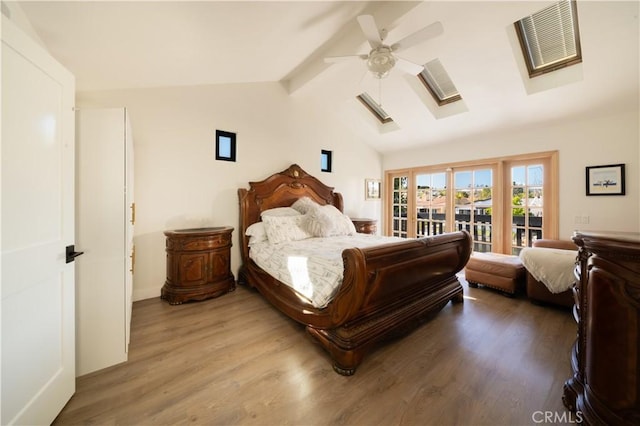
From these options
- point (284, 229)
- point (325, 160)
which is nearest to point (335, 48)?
point (325, 160)

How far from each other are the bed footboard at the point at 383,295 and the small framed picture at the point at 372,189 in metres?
2.95

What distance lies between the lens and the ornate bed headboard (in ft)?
11.6

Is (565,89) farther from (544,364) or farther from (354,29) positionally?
(544,364)

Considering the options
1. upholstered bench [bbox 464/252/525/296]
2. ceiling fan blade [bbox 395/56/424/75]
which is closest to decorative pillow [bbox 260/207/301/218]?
ceiling fan blade [bbox 395/56/424/75]

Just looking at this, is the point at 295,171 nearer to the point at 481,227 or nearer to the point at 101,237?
the point at 101,237

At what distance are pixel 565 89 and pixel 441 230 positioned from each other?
281cm

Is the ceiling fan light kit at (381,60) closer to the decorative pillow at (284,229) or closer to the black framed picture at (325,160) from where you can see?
the decorative pillow at (284,229)

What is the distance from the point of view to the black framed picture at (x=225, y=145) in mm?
3494

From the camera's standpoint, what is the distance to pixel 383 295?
1.98 m

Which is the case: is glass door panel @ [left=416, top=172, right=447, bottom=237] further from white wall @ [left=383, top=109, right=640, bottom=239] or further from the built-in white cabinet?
the built-in white cabinet

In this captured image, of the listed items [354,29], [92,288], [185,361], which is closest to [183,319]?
[185,361]

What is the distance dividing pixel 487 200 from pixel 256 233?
4.11 m

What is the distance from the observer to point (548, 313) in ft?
8.57

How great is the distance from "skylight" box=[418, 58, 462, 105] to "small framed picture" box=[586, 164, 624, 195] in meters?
2.06
